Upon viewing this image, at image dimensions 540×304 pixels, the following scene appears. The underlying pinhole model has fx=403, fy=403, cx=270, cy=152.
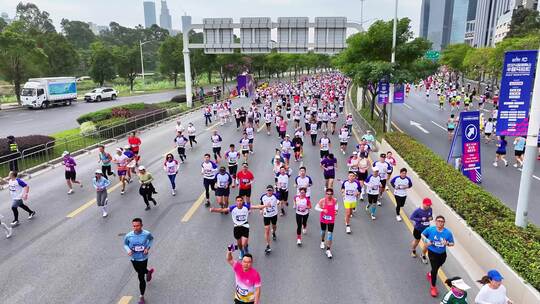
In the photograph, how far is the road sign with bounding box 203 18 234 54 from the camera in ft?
123

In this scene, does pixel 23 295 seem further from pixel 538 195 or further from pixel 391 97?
pixel 391 97

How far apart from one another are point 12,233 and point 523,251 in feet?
40.5

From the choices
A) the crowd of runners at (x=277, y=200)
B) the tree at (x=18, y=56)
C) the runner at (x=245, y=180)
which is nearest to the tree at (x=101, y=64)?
the tree at (x=18, y=56)

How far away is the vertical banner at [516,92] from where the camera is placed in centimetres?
980

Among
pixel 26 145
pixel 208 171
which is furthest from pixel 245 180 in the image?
pixel 26 145

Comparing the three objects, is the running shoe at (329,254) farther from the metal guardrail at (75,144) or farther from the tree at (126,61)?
the tree at (126,61)

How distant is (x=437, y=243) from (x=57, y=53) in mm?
61780

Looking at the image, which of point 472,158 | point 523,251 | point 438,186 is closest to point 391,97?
point 472,158

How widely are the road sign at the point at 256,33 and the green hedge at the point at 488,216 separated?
24479 mm

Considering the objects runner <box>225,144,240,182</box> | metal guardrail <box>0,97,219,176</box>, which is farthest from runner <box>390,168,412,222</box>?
metal guardrail <box>0,97,219,176</box>

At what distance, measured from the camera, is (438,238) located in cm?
772

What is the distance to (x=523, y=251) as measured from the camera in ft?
25.3

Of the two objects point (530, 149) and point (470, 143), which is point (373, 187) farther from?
point (470, 143)

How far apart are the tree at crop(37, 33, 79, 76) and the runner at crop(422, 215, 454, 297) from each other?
59.2 meters
